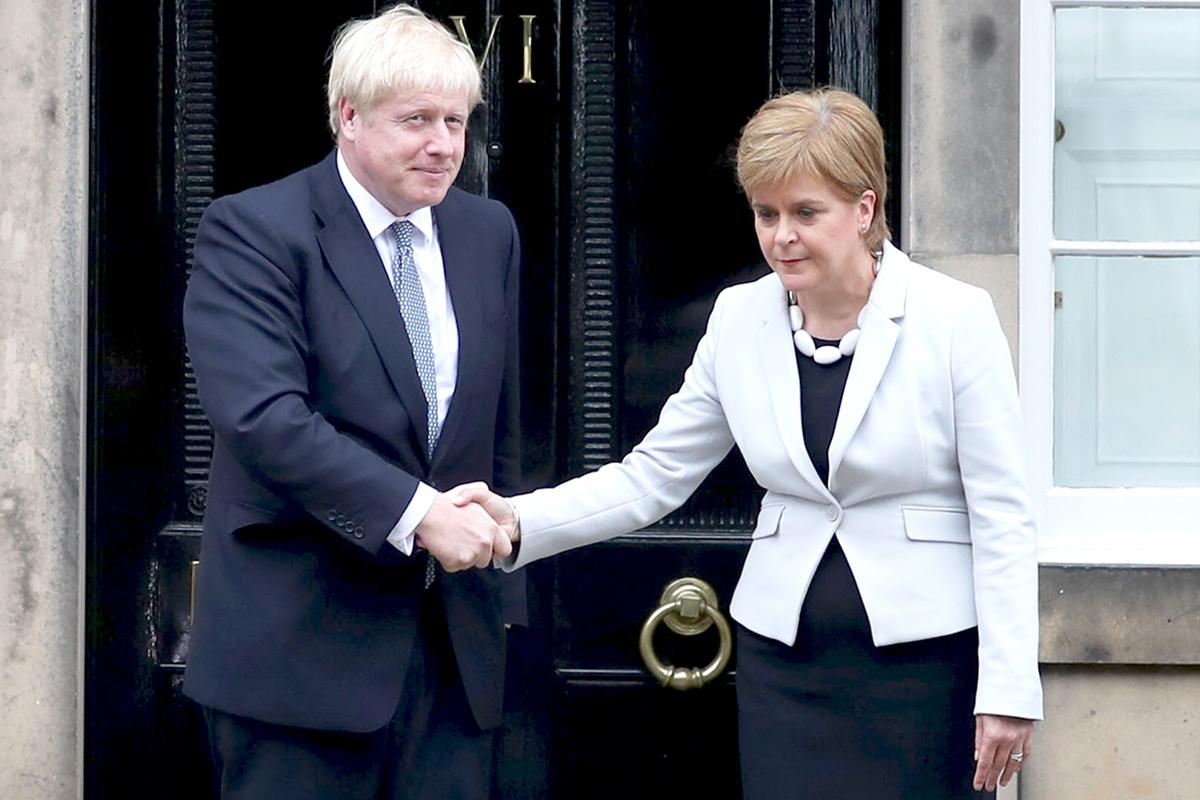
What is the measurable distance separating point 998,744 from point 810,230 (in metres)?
0.90

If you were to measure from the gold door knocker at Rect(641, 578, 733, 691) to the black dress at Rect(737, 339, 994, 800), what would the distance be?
1.06m

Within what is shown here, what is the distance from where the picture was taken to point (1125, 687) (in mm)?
3992

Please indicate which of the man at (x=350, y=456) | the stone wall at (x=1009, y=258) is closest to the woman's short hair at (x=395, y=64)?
the man at (x=350, y=456)

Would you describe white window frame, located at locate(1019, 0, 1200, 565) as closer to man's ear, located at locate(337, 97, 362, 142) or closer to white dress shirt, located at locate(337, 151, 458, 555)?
white dress shirt, located at locate(337, 151, 458, 555)

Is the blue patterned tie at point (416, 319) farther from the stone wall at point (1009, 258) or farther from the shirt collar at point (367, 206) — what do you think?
the stone wall at point (1009, 258)

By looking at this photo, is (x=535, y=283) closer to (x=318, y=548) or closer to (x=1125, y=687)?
(x=318, y=548)

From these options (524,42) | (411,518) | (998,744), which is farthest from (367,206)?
(998,744)

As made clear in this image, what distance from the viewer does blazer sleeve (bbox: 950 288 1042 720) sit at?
2951 millimetres

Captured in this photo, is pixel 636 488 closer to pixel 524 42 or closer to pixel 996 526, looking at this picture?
pixel 996 526

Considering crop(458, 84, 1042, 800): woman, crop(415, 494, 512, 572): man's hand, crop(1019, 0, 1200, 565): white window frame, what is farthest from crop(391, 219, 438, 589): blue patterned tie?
crop(1019, 0, 1200, 565): white window frame

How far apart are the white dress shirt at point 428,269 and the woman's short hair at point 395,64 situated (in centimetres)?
16

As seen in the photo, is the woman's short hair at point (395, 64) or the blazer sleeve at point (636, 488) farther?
the blazer sleeve at point (636, 488)

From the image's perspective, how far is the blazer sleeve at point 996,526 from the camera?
2.95 meters

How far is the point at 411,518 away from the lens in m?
3.02
